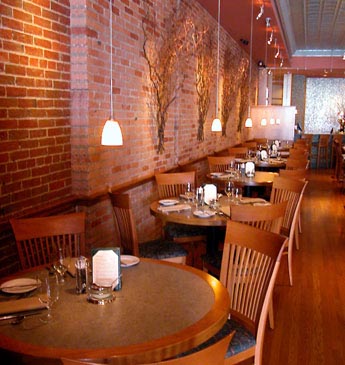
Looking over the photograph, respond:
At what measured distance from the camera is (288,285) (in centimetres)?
442

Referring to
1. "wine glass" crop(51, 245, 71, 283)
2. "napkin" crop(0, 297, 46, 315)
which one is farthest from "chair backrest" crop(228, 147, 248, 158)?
"napkin" crop(0, 297, 46, 315)

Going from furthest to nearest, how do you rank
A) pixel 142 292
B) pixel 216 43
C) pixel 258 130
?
1. pixel 258 130
2. pixel 216 43
3. pixel 142 292

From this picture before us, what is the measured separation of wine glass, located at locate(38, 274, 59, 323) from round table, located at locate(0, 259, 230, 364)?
0.03 m

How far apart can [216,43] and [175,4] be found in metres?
2.42

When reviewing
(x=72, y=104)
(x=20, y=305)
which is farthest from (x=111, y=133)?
(x=20, y=305)

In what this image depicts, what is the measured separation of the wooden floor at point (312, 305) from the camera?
3215 millimetres

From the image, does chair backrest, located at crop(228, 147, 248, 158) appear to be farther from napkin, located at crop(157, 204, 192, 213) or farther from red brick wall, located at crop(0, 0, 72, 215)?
red brick wall, located at crop(0, 0, 72, 215)

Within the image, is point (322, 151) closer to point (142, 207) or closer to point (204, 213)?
point (142, 207)

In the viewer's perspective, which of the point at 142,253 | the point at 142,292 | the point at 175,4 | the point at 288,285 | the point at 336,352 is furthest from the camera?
the point at 175,4

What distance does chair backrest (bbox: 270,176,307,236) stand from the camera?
455 centimetres

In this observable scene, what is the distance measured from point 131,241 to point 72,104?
1.15m

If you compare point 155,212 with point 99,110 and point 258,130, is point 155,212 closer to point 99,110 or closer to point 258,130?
point 99,110

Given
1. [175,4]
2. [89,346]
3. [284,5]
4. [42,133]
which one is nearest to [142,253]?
[42,133]

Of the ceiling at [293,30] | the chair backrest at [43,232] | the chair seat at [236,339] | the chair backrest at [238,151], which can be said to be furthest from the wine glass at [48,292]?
the chair backrest at [238,151]
